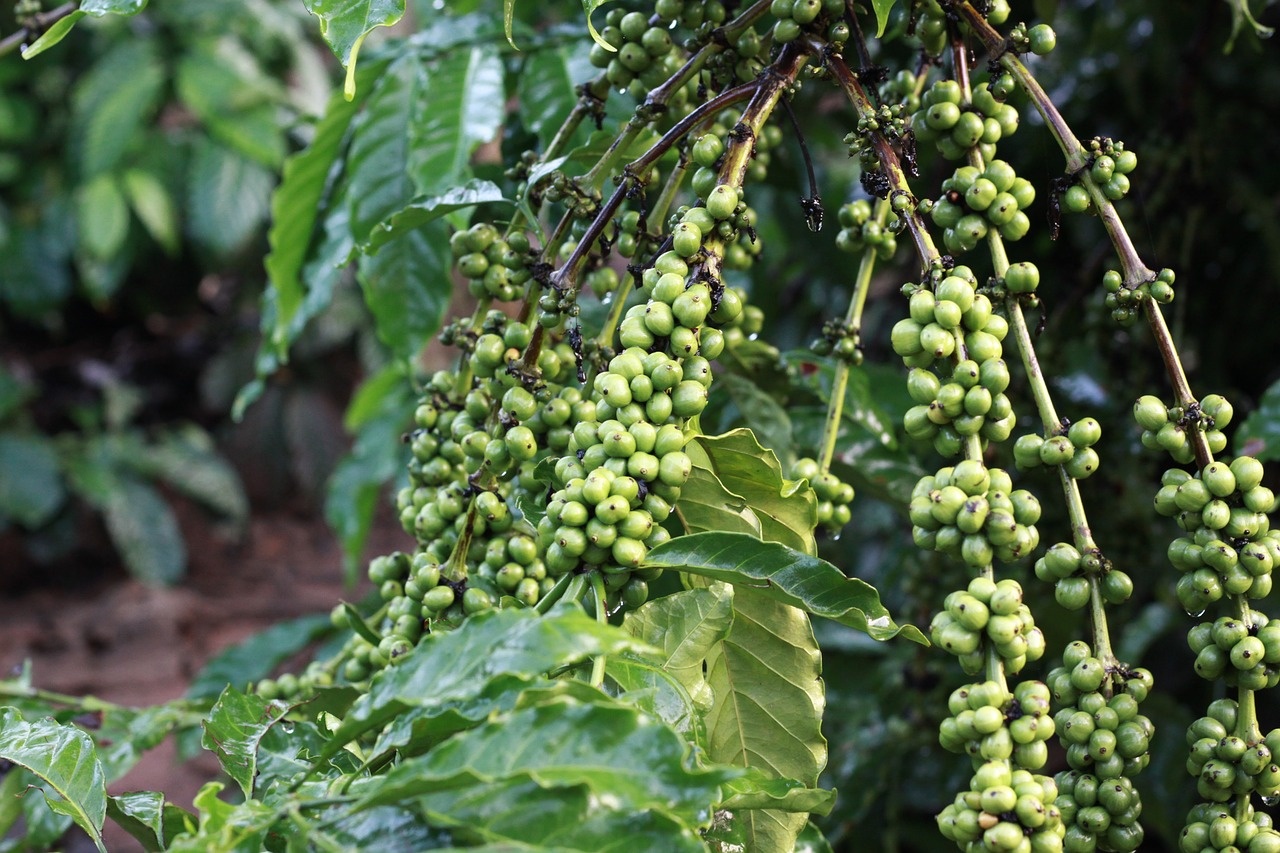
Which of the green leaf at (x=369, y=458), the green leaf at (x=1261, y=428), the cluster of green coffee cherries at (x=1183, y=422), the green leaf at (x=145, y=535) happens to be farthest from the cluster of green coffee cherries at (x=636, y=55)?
the green leaf at (x=145, y=535)

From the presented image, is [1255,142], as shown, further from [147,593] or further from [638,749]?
[147,593]

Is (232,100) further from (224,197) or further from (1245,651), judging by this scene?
(1245,651)

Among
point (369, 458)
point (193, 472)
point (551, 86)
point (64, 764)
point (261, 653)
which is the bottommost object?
point (193, 472)

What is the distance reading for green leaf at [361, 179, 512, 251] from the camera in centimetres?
82

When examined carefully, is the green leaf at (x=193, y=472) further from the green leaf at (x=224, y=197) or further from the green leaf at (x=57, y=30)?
the green leaf at (x=57, y=30)

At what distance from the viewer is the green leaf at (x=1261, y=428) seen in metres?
1.08

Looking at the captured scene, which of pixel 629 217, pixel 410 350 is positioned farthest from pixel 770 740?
pixel 410 350

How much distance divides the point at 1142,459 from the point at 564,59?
0.88 meters

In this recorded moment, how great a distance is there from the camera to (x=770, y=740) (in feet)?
2.53

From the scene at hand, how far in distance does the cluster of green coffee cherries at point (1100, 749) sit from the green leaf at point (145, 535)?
3.71 meters

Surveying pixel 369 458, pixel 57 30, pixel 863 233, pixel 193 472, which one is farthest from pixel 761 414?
pixel 193 472

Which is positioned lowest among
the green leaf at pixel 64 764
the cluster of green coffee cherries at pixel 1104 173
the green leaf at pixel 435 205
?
the green leaf at pixel 64 764

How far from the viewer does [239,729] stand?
2.50ft

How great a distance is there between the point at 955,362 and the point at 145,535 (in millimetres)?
3763
